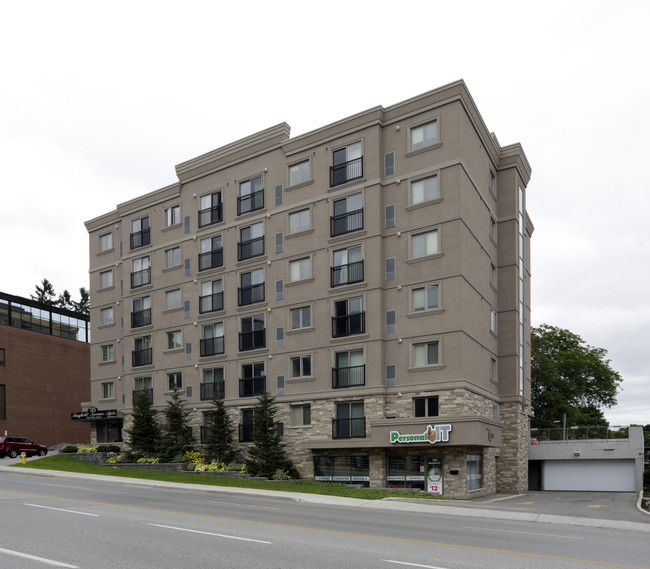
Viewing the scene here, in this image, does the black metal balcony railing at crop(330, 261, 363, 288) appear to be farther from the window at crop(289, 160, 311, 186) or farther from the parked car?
the parked car

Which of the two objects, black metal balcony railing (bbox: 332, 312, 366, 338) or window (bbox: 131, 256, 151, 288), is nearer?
black metal balcony railing (bbox: 332, 312, 366, 338)

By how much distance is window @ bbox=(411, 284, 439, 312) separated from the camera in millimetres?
34125

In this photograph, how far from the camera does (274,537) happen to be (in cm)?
1424

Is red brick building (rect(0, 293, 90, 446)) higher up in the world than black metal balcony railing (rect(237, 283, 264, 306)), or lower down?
lower down

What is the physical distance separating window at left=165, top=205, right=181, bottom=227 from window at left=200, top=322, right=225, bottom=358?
7.77m

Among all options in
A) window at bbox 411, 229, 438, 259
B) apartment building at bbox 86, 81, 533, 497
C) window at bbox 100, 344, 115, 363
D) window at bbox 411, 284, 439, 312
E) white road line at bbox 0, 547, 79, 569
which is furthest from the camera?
window at bbox 100, 344, 115, 363

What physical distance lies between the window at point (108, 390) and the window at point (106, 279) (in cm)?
706

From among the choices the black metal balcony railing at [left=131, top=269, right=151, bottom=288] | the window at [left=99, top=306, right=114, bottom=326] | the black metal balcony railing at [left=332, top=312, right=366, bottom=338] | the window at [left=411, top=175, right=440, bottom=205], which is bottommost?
the black metal balcony railing at [left=332, top=312, right=366, bottom=338]

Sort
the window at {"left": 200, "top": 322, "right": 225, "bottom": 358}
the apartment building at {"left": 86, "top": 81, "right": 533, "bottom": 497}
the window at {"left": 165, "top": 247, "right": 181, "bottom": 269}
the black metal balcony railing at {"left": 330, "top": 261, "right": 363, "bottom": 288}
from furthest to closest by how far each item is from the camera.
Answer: the window at {"left": 165, "top": 247, "right": 181, "bottom": 269}
the window at {"left": 200, "top": 322, "right": 225, "bottom": 358}
the black metal balcony railing at {"left": 330, "top": 261, "right": 363, "bottom": 288}
the apartment building at {"left": 86, "top": 81, "right": 533, "bottom": 497}

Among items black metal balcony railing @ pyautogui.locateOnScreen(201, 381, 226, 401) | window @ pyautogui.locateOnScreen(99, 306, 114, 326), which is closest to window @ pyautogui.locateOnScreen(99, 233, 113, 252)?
window @ pyautogui.locateOnScreen(99, 306, 114, 326)

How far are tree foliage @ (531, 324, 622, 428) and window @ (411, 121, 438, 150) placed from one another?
35.5 meters

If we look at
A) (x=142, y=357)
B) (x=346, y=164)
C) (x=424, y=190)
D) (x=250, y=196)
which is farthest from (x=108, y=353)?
(x=424, y=190)

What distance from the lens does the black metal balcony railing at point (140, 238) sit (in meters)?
46.7

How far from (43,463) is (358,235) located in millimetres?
23416
